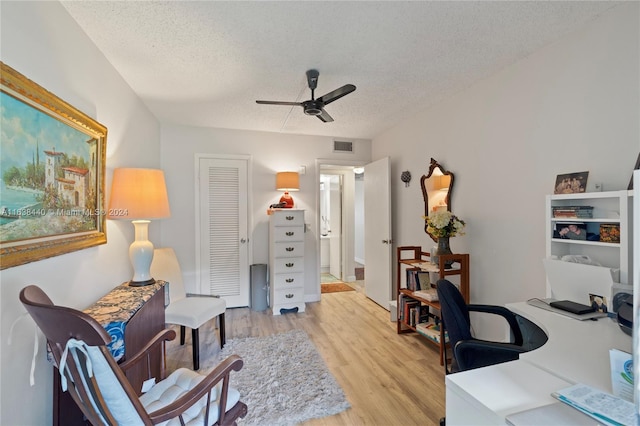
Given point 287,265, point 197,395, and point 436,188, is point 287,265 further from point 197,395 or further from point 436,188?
point 197,395

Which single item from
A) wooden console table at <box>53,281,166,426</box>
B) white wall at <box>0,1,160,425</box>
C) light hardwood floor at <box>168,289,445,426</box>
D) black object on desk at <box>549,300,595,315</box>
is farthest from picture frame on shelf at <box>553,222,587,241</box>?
white wall at <box>0,1,160,425</box>

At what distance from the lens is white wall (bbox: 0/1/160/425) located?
117cm

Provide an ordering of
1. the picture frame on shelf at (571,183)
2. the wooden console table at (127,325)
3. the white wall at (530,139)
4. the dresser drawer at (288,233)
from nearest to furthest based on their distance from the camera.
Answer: the wooden console table at (127,325), the white wall at (530,139), the picture frame on shelf at (571,183), the dresser drawer at (288,233)

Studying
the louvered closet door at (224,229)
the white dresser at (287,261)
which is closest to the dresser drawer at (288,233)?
the white dresser at (287,261)

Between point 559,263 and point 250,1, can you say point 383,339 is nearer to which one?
point 559,263

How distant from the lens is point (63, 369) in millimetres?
987

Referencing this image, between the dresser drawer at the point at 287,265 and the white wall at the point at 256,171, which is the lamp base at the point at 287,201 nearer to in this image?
the white wall at the point at 256,171

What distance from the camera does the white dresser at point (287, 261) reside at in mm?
3717

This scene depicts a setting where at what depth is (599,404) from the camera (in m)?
0.80

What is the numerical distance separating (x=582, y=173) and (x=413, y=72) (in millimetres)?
1401

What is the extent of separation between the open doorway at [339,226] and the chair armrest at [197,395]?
3563 mm

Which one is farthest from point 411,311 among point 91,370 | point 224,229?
point 91,370

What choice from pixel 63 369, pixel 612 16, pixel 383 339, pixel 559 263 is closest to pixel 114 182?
pixel 63 369

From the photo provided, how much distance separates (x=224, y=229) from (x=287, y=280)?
111cm
